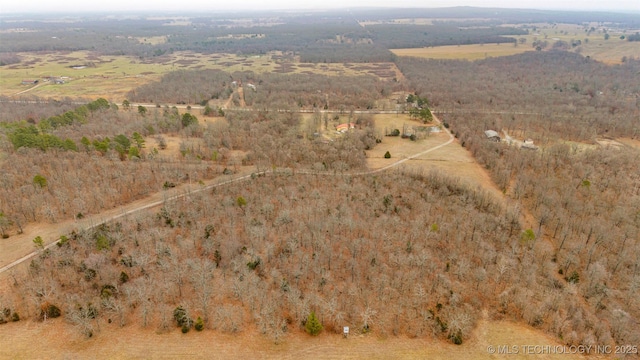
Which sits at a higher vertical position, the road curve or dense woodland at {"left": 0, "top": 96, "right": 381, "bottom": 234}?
dense woodland at {"left": 0, "top": 96, "right": 381, "bottom": 234}

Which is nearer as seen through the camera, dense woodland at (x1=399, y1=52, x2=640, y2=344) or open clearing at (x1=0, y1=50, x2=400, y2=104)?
dense woodland at (x1=399, y1=52, x2=640, y2=344)

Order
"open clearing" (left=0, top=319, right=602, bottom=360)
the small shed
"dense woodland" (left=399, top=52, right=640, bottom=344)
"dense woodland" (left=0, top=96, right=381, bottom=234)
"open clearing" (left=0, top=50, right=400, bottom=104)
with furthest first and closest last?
"open clearing" (left=0, top=50, right=400, bottom=104) < the small shed < "dense woodland" (left=0, top=96, right=381, bottom=234) < "dense woodland" (left=399, top=52, right=640, bottom=344) < "open clearing" (left=0, top=319, right=602, bottom=360)

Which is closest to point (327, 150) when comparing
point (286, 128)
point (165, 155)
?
point (286, 128)

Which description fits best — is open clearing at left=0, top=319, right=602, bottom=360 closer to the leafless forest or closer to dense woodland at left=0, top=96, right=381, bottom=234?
the leafless forest

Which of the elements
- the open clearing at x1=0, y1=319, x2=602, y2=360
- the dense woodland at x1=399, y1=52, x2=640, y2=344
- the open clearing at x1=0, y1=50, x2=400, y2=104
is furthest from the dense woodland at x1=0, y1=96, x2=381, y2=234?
the open clearing at x1=0, y1=50, x2=400, y2=104

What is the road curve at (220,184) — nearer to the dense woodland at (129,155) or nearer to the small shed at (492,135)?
the dense woodland at (129,155)

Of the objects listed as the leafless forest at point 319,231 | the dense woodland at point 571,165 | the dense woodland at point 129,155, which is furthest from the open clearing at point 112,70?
the dense woodland at point 571,165

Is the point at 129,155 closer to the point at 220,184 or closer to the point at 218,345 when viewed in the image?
the point at 220,184
